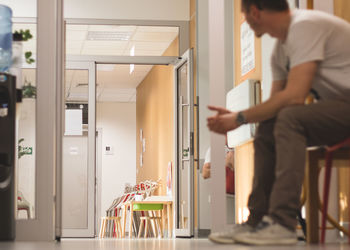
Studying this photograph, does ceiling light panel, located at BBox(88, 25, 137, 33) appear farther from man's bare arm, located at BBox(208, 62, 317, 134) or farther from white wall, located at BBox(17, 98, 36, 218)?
man's bare arm, located at BBox(208, 62, 317, 134)

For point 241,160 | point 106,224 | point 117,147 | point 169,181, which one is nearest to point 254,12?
point 241,160

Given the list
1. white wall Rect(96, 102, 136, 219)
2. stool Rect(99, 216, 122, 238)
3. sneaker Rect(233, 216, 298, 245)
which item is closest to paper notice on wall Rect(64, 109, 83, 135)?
stool Rect(99, 216, 122, 238)

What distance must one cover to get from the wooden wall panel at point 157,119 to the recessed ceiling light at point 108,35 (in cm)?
68

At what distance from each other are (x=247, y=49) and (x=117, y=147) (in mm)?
12251

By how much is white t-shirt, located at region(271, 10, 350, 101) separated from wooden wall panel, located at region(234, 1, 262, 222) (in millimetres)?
1423

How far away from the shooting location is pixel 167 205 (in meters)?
9.28

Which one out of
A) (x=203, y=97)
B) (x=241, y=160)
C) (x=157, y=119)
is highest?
(x=157, y=119)

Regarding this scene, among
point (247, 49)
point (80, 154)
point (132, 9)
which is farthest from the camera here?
point (80, 154)

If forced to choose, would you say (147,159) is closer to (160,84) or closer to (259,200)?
(160,84)

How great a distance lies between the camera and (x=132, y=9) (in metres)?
8.56

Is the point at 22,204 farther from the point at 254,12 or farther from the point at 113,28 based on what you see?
the point at 113,28

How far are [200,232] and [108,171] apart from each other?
898 cm

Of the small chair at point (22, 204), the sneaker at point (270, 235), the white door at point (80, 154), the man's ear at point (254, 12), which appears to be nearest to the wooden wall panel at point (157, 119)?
the white door at point (80, 154)

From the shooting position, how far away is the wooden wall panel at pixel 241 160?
4.19 metres
